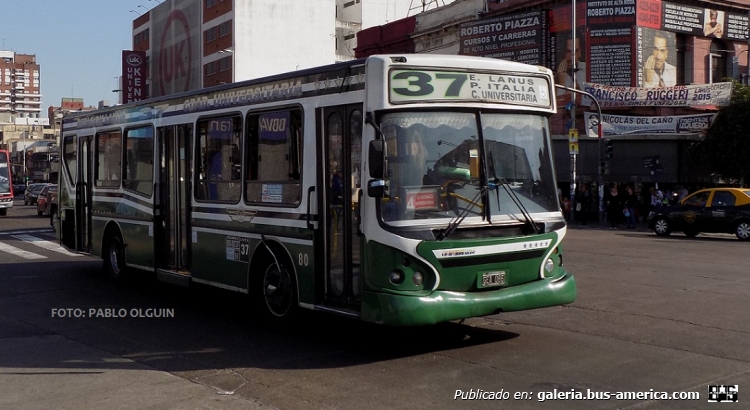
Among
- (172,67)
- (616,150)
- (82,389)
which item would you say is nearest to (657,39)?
(616,150)

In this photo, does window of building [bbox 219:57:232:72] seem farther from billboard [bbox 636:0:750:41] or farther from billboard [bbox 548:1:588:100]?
billboard [bbox 636:0:750:41]

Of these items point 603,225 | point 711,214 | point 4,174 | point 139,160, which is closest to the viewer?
point 139,160

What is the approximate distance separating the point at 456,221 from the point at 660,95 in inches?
1259

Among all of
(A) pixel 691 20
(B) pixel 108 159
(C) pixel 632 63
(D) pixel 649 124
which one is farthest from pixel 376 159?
(A) pixel 691 20

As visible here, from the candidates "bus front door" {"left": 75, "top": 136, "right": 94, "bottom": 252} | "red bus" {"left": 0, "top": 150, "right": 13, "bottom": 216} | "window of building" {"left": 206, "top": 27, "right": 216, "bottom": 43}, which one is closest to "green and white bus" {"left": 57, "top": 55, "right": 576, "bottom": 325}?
"bus front door" {"left": 75, "top": 136, "right": 94, "bottom": 252}

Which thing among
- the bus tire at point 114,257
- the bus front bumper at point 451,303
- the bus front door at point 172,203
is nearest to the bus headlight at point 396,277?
the bus front bumper at point 451,303

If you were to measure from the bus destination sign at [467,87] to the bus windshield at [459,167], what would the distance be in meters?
0.16

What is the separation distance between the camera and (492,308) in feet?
27.6

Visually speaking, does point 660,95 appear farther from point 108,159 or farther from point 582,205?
point 108,159

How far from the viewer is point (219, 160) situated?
440 inches

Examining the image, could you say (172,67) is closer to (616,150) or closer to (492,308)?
(616,150)

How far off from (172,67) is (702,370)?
247 ft

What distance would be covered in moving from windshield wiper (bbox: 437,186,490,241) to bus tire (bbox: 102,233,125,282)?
25.4 feet

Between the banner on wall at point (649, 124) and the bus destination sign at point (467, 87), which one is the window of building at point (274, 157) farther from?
the banner on wall at point (649, 124)
